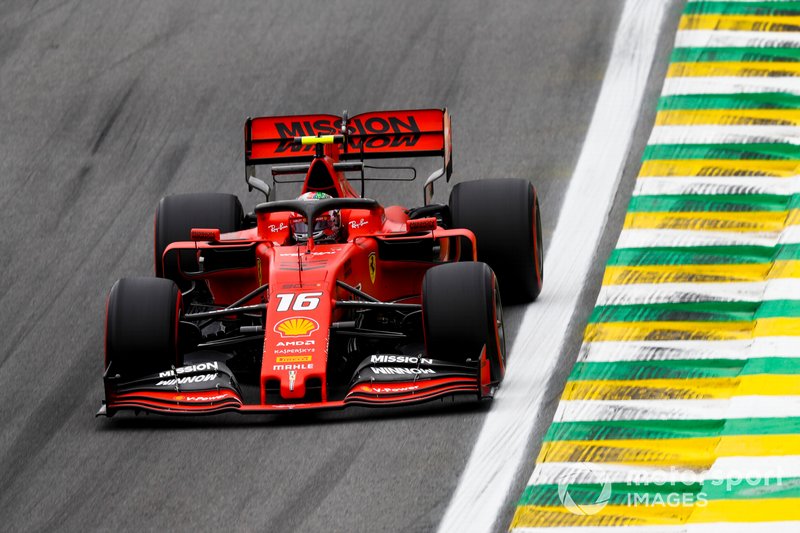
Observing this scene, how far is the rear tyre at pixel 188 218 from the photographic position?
544 inches

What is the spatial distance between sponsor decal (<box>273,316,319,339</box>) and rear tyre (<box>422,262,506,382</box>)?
787 mm

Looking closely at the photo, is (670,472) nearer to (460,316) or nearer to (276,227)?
(460,316)

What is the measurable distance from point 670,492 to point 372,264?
389 centimetres

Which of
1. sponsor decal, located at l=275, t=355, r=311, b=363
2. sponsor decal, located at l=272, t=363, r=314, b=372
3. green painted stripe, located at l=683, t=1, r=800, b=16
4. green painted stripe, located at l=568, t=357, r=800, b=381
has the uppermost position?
green painted stripe, located at l=683, t=1, r=800, b=16

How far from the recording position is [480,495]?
385 inches

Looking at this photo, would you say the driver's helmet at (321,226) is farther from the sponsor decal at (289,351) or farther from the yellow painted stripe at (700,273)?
the yellow painted stripe at (700,273)

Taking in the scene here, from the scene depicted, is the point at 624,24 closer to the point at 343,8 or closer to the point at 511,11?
the point at 511,11

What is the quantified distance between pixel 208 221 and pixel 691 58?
273 inches

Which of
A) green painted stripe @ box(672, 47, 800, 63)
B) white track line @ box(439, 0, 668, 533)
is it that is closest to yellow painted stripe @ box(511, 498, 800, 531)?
white track line @ box(439, 0, 668, 533)

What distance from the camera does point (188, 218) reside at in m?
13.9

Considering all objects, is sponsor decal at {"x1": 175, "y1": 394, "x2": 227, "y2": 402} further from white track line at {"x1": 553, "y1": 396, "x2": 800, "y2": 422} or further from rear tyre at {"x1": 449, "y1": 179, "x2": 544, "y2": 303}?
rear tyre at {"x1": 449, "y1": 179, "x2": 544, "y2": 303}

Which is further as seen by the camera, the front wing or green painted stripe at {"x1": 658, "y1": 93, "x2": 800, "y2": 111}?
green painted stripe at {"x1": 658, "y1": 93, "x2": 800, "y2": 111}

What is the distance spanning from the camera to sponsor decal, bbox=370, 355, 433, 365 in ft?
36.7

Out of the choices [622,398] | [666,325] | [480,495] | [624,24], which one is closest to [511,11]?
[624,24]
